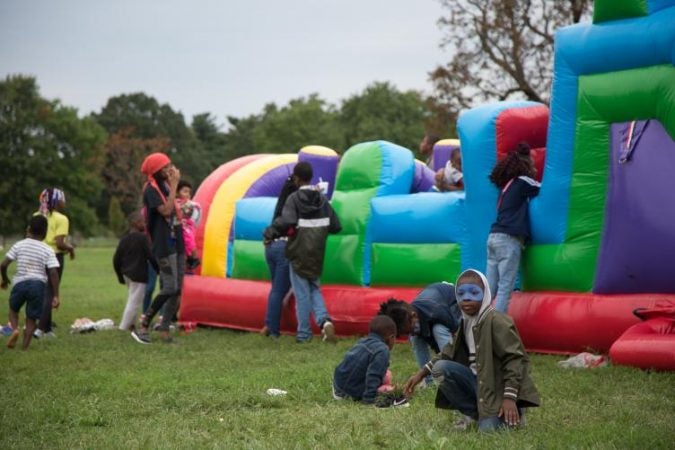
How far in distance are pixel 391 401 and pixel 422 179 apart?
5.06 metres

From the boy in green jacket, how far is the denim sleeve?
101 centimetres

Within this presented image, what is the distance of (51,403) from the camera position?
6816 mm

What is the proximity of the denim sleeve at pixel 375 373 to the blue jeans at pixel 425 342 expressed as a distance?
0.47 meters

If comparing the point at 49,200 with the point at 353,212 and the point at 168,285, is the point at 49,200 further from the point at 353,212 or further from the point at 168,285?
the point at 353,212

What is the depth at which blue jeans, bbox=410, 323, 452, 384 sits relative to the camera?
23.6ft

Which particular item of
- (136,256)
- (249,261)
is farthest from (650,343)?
(136,256)

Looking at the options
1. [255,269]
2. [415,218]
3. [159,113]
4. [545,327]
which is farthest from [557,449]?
[159,113]

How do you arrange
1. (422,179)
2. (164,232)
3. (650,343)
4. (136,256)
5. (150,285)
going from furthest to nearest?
(150,285), (136,256), (422,179), (164,232), (650,343)

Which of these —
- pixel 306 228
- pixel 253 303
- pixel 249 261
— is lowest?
pixel 253 303

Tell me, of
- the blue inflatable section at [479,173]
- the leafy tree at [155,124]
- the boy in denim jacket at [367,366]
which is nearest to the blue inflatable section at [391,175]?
the blue inflatable section at [479,173]

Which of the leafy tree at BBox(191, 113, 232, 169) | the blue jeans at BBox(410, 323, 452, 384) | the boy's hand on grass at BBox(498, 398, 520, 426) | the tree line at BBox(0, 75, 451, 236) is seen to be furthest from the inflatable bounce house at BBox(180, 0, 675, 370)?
the leafy tree at BBox(191, 113, 232, 169)

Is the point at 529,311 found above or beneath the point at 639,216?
beneath

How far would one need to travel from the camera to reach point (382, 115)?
65688mm

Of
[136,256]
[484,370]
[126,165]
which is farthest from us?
[126,165]
